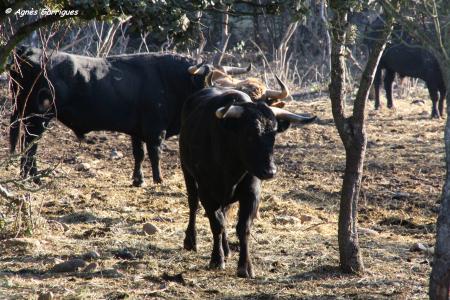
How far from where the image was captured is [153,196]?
1110 cm

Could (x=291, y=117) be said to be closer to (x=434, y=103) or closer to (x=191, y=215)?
(x=191, y=215)

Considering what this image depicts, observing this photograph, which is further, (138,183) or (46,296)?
(138,183)

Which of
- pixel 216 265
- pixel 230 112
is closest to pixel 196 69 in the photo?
pixel 230 112

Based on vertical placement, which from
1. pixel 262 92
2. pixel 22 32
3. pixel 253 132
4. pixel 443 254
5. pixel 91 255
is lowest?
pixel 91 255

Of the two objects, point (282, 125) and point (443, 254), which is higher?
point (282, 125)

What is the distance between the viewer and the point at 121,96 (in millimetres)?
12016

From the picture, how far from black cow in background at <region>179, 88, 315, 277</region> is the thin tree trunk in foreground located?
1.90 ft

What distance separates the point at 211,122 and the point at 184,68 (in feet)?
14.7

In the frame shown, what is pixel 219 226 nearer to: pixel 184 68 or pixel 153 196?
pixel 153 196

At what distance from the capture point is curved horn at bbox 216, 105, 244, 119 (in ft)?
24.1

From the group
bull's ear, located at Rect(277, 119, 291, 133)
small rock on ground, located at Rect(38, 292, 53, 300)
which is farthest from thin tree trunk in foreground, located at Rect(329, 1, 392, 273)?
small rock on ground, located at Rect(38, 292, 53, 300)

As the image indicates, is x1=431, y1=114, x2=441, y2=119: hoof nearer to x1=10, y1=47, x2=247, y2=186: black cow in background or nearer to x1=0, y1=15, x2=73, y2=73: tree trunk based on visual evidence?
x1=10, y1=47, x2=247, y2=186: black cow in background

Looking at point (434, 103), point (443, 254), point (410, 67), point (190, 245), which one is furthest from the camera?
point (410, 67)

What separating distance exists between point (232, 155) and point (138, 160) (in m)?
4.58
